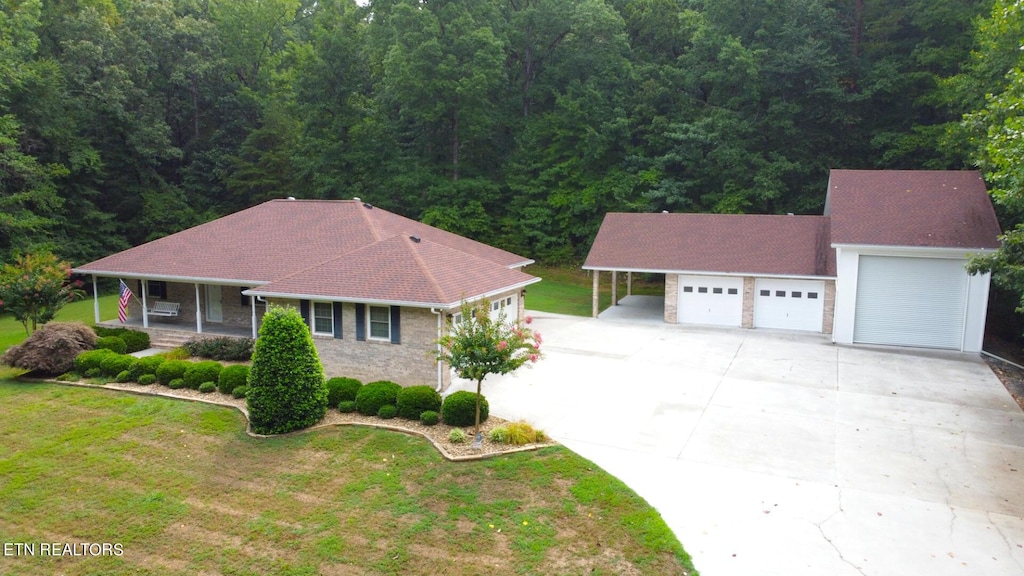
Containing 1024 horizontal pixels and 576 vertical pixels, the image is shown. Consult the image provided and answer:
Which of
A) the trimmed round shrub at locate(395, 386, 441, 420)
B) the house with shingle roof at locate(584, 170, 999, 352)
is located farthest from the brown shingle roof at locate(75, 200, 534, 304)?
the house with shingle roof at locate(584, 170, 999, 352)

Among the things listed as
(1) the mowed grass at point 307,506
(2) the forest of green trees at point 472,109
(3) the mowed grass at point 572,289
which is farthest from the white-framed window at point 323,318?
(2) the forest of green trees at point 472,109

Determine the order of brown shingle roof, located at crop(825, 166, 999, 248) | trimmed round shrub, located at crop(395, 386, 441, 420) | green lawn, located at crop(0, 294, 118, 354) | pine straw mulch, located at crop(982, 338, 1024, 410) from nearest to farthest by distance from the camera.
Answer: trimmed round shrub, located at crop(395, 386, 441, 420) → pine straw mulch, located at crop(982, 338, 1024, 410) → brown shingle roof, located at crop(825, 166, 999, 248) → green lawn, located at crop(0, 294, 118, 354)

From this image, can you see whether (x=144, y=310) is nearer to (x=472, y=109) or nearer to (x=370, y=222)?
(x=370, y=222)

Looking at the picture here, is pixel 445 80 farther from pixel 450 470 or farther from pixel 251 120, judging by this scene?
pixel 450 470

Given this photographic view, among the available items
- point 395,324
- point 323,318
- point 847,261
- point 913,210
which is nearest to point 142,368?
point 323,318

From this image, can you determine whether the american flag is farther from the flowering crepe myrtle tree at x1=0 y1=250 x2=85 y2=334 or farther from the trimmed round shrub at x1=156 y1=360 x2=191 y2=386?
the trimmed round shrub at x1=156 y1=360 x2=191 y2=386

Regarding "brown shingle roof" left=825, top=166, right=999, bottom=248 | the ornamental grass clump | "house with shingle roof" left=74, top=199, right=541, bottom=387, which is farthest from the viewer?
"brown shingle roof" left=825, top=166, right=999, bottom=248

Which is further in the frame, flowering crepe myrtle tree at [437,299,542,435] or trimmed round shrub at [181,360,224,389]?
trimmed round shrub at [181,360,224,389]
